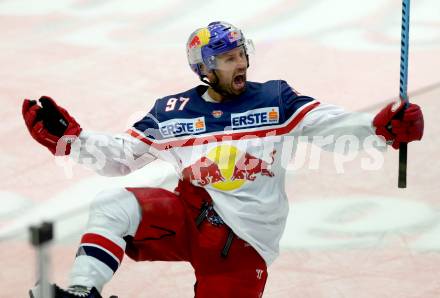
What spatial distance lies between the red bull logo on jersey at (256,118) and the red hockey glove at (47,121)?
2.05 feet

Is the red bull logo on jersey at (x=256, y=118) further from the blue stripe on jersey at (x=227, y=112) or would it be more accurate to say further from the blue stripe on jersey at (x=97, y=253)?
the blue stripe on jersey at (x=97, y=253)

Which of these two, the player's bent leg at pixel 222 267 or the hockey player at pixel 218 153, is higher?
the hockey player at pixel 218 153

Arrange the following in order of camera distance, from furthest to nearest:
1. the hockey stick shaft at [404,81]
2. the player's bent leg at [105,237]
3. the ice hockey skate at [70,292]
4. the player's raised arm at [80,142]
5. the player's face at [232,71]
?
the player's face at [232,71]
the player's raised arm at [80,142]
the hockey stick shaft at [404,81]
the player's bent leg at [105,237]
the ice hockey skate at [70,292]

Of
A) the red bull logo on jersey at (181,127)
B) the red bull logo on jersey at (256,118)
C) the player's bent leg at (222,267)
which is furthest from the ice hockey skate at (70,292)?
the red bull logo on jersey at (256,118)

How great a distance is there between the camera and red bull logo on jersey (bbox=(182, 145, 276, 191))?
4.35 meters

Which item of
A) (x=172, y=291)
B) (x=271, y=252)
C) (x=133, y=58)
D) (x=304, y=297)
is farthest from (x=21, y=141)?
(x=271, y=252)

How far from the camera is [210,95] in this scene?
4.48 m

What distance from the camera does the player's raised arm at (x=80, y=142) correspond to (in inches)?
168

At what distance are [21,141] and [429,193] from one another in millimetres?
2338

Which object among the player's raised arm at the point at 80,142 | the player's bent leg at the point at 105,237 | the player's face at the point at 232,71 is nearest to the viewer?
the player's bent leg at the point at 105,237

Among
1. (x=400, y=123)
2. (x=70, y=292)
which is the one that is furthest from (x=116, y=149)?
(x=400, y=123)

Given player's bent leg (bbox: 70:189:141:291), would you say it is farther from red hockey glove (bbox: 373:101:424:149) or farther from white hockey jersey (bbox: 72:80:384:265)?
red hockey glove (bbox: 373:101:424:149)

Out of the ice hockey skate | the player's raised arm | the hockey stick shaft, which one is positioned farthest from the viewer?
the player's raised arm

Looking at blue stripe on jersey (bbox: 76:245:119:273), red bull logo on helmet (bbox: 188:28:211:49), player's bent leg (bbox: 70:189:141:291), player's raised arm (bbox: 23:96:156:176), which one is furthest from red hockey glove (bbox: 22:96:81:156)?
red bull logo on helmet (bbox: 188:28:211:49)
